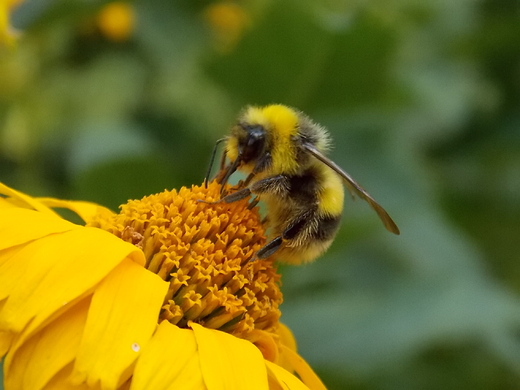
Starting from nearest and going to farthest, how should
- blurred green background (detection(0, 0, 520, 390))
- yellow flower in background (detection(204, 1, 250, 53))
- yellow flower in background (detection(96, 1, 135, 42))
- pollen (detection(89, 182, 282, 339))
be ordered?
pollen (detection(89, 182, 282, 339)) → blurred green background (detection(0, 0, 520, 390)) → yellow flower in background (detection(96, 1, 135, 42)) → yellow flower in background (detection(204, 1, 250, 53))

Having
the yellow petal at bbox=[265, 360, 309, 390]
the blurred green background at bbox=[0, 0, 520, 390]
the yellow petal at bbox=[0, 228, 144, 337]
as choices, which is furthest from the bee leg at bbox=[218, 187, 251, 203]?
the blurred green background at bbox=[0, 0, 520, 390]

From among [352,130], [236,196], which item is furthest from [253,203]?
[352,130]

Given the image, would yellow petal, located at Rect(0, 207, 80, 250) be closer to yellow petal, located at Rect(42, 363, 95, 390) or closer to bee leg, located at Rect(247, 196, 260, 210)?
yellow petal, located at Rect(42, 363, 95, 390)

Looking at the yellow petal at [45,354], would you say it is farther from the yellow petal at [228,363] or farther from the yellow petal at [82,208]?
the yellow petal at [82,208]

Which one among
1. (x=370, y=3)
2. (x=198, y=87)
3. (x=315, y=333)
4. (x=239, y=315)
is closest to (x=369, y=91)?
(x=370, y=3)

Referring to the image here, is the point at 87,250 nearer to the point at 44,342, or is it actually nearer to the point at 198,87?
the point at 44,342

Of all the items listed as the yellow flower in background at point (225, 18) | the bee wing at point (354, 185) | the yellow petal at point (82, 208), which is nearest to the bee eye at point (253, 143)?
the bee wing at point (354, 185)

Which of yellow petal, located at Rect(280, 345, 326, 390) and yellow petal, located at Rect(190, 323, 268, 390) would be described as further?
yellow petal, located at Rect(280, 345, 326, 390)
